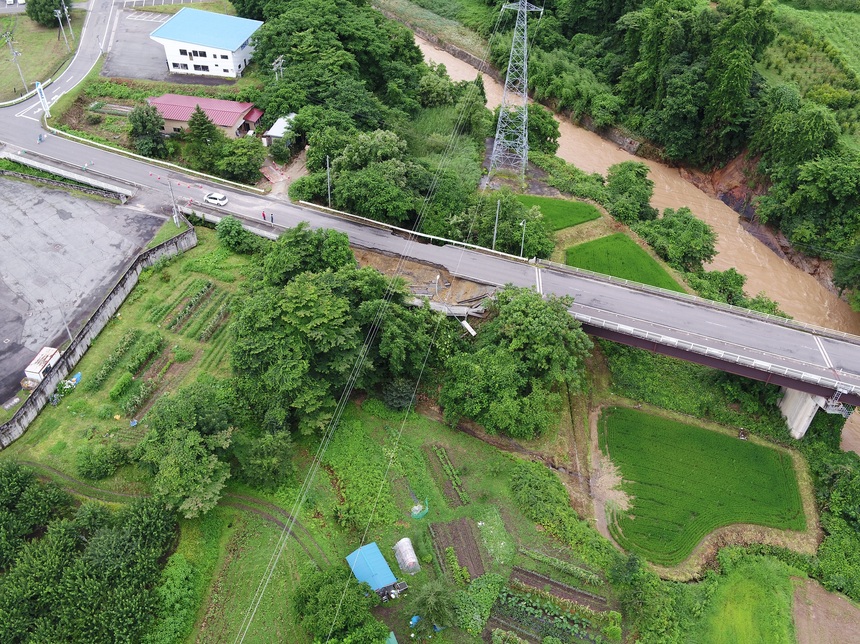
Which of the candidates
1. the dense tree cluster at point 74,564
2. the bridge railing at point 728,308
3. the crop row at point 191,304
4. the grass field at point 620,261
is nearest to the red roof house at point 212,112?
the crop row at point 191,304

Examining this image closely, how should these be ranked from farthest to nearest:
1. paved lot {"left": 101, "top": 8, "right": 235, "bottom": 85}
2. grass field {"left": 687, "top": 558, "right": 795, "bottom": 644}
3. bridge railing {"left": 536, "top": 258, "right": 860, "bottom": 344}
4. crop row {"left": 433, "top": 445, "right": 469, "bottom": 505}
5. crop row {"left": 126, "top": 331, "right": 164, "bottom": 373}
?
1. paved lot {"left": 101, "top": 8, "right": 235, "bottom": 85}
2. bridge railing {"left": 536, "top": 258, "right": 860, "bottom": 344}
3. crop row {"left": 126, "top": 331, "right": 164, "bottom": 373}
4. crop row {"left": 433, "top": 445, "right": 469, "bottom": 505}
5. grass field {"left": 687, "top": 558, "right": 795, "bottom": 644}

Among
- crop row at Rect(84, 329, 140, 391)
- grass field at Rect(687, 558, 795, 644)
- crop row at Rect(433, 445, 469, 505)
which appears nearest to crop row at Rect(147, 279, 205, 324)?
crop row at Rect(84, 329, 140, 391)

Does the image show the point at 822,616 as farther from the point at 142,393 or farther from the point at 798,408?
the point at 142,393

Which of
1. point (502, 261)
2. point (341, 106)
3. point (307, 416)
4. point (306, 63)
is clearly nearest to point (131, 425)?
point (307, 416)

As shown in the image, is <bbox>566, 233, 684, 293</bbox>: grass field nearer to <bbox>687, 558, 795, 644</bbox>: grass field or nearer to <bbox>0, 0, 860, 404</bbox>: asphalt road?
<bbox>0, 0, 860, 404</bbox>: asphalt road

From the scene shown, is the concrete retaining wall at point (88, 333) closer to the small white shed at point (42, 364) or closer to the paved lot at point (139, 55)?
the small white shed at point (42, 364)

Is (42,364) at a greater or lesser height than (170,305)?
greater

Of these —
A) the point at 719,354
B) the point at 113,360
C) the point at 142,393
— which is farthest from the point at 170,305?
the point at 719,354

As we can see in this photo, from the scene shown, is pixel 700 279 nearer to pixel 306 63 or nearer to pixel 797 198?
pixel 797 198
